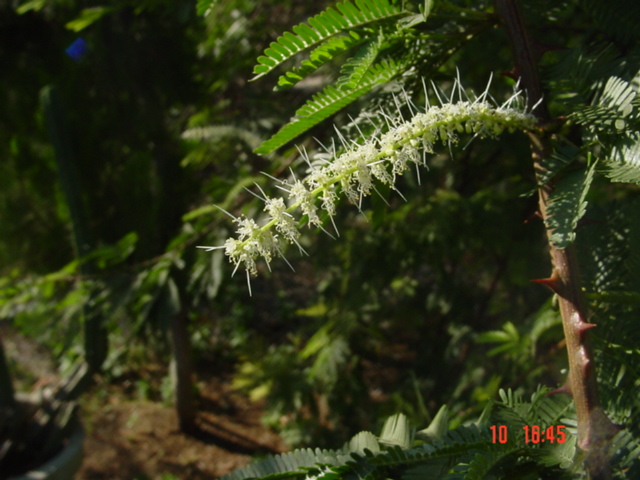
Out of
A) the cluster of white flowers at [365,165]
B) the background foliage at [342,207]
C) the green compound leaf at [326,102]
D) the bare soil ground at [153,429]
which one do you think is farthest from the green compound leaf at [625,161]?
the bare soil ground at [153,429]

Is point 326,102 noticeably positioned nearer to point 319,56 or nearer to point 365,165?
point 319,56

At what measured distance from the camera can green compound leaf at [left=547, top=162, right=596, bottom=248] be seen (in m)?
0.60

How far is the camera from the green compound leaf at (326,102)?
736mm

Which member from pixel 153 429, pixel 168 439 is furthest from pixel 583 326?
pixel 153 429

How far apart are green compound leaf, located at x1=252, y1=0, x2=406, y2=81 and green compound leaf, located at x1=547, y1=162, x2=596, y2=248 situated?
306 millimetres

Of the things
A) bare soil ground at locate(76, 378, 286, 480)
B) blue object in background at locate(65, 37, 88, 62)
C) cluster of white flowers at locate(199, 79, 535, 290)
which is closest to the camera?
cluster of white flowers at locate(199, 79, 535, 290)

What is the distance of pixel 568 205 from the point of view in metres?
0.62

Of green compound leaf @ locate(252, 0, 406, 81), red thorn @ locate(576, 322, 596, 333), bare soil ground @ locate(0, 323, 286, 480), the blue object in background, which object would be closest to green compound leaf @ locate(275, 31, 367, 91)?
green compound leaf @ locate(252, 0, 406, 81)

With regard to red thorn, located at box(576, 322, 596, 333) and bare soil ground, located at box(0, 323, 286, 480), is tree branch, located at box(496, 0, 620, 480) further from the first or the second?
bare soil ground, located at box(0, 323, 286, 480)

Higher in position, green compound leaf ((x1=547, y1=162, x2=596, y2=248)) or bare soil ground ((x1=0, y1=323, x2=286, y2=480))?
green compound leaf ((x1=547, y1=162, x2=596, y2=248))

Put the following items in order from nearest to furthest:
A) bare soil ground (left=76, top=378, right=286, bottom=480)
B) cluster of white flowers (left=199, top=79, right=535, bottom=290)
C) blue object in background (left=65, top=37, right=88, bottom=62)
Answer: cluster of white flowers (left=199, top=79, right=535, bottom=290), blue object in background (left=65, top=37, right=88, bottom=62), bare soil ground (left=76, top=378, right=286, bottom=480)
